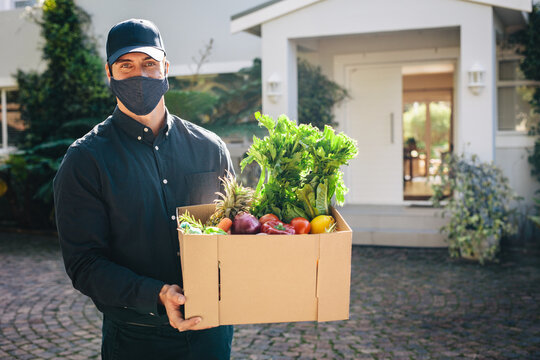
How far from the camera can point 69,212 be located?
2129 mm

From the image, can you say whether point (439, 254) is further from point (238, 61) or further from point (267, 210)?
point (267, 210)

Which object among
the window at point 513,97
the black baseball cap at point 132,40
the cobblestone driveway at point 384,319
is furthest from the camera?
the window at point 513,97

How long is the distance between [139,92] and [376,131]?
9.28 metres

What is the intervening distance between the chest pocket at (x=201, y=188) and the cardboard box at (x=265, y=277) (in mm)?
508

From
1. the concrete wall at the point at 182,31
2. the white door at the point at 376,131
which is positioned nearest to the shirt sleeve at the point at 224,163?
the white door at the point at 376,131

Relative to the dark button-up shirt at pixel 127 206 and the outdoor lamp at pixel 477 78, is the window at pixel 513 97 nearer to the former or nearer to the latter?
the outdoor lamp at pixel 477 78

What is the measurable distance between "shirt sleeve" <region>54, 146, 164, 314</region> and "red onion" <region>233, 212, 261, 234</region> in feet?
1.18

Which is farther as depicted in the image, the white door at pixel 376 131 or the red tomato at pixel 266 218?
the white door at pixel 376 131

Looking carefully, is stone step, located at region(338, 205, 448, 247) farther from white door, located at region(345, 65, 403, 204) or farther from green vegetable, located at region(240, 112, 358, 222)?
green vegetable, located at region(240, 112, 358, 222)

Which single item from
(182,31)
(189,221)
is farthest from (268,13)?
(189,221)

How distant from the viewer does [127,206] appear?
221cm

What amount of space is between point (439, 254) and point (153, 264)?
7.17m

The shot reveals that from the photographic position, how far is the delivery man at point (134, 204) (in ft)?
6.97

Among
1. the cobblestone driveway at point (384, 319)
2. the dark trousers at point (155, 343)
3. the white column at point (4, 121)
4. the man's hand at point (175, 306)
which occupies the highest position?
the white column at point (4, 121)
